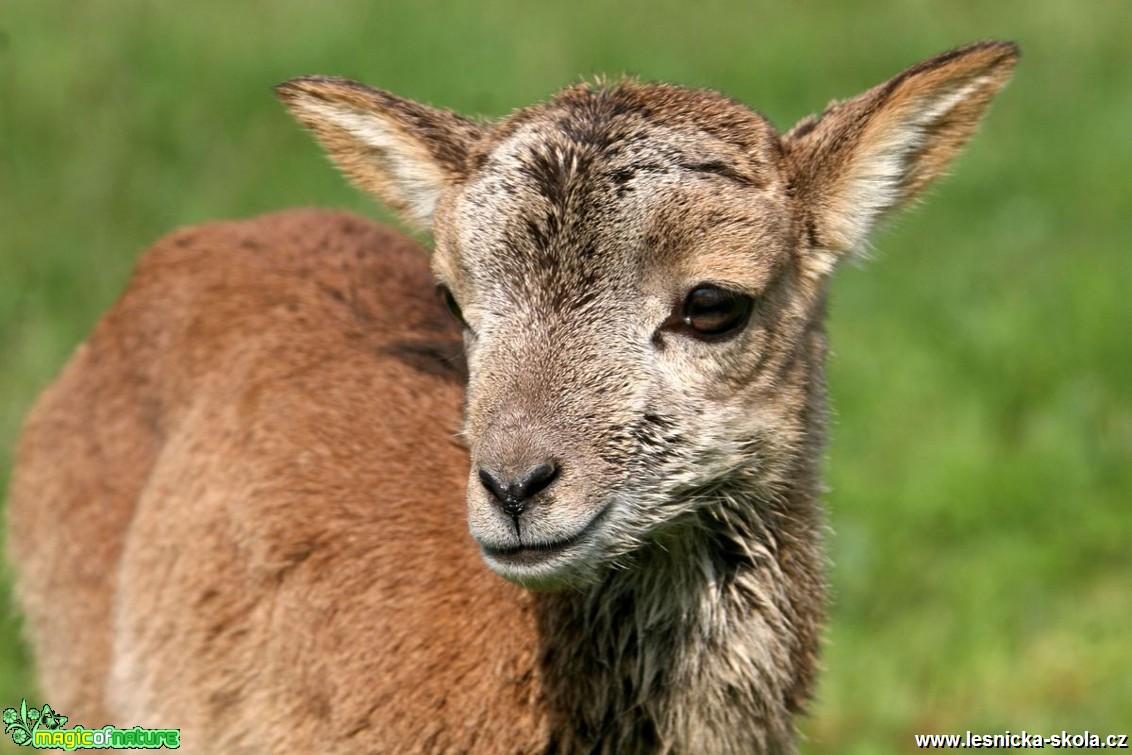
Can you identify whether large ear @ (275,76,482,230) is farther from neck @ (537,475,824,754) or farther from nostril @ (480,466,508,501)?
neck @ (537,475,824,754)

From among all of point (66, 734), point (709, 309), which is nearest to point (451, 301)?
point (709, 309)

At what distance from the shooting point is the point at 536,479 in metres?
3.97

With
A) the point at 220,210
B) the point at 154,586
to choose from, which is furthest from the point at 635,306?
the point at 220,210

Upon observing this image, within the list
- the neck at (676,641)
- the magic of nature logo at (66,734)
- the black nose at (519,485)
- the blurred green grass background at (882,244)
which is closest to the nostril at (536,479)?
the black nose at (519,485)

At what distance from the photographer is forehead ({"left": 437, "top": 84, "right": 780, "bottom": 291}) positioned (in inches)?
169

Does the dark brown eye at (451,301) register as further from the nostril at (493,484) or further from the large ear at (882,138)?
the large ear at (882,138)

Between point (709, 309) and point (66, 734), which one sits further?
point (66, 734)

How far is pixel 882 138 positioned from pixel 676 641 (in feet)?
5.21

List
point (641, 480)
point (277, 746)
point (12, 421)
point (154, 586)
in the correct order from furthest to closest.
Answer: point (12, 421) < point (154, 586) < point (277, 746) < point (641, 480)

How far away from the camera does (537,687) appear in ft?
15.1

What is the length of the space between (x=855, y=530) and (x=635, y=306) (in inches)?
169

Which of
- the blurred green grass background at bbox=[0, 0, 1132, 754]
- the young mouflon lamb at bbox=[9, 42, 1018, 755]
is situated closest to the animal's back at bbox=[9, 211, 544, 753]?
the young mouflon lamb at bbox=[9, 42, 1018, 755]

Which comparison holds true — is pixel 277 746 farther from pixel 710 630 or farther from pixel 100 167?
pixel 100 167

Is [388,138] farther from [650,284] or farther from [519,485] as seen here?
[519,485]
